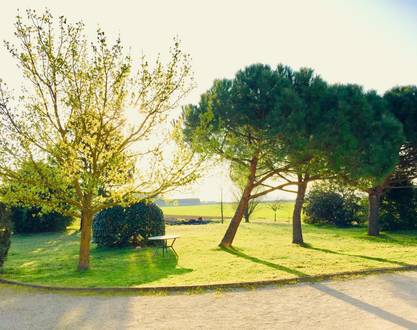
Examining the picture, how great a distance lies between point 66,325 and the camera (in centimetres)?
668

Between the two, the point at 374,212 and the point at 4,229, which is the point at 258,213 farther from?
the point at 4,229

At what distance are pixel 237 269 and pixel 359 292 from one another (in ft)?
12.9

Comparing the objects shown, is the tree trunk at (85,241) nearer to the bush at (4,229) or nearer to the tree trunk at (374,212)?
the bush at (4,229)

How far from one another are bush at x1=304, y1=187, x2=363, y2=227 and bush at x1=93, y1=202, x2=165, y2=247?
20.0m

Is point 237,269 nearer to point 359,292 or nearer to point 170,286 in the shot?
point 170,286

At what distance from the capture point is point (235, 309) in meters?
7.37

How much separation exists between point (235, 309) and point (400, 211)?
24.5 metres

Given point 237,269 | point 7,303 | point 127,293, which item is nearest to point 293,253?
point 237,269

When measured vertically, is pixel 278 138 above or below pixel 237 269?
above

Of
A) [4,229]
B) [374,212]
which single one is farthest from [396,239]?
[4,229]

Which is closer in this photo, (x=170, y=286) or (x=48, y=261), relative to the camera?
(x=170, y=286)

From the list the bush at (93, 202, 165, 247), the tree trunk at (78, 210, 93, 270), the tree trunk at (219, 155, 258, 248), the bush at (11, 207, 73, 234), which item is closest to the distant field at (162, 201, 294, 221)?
the bush at (11, 207, 73, 234)

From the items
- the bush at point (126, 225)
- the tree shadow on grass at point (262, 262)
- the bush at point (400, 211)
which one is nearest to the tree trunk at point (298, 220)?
the tree shadow on grass at point (262, 262)

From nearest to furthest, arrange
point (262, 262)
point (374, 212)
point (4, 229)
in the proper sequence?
point (4, 229) < point (262, 262) < point (374, 212)
